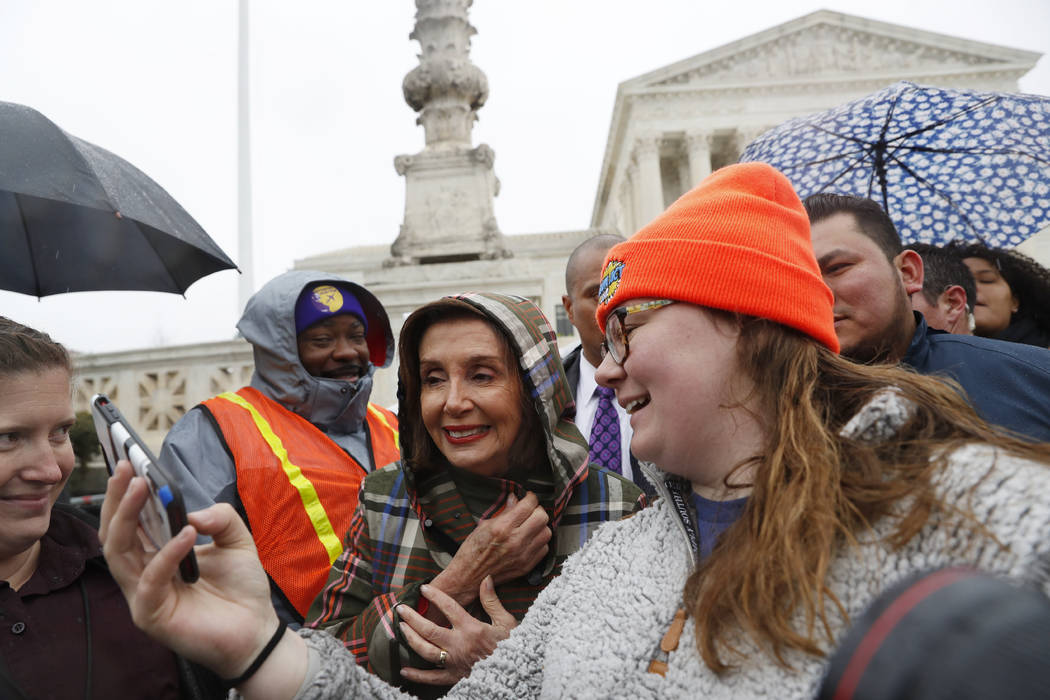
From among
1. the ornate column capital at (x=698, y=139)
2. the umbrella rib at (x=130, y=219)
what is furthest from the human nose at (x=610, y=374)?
the ornate column capital at (x=698, y=139)

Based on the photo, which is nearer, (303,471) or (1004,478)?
(1004,478)

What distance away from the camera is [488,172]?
40.6 feet

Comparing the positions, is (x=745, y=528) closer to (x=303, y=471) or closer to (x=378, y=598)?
(x=378, y=598)

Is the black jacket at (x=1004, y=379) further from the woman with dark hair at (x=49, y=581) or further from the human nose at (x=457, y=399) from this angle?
the woman with dark hair at (x=49, y=581)

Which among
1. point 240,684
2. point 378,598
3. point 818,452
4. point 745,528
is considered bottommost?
point 378,598

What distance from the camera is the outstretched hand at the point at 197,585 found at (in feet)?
4.21

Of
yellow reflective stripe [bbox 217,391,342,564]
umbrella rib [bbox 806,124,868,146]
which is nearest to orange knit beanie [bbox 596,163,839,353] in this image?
umbrella rib [bbox 806,124,868,146]

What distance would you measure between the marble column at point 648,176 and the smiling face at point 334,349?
36366 millimetres

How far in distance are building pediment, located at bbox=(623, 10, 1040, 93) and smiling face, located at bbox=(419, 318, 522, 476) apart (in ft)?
135

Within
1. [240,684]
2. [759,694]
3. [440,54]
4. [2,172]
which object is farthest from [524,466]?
[440,54]

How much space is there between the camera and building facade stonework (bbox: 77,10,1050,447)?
425 inches

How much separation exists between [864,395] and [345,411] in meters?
2.58

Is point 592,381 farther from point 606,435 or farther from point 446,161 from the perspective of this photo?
point 446,161

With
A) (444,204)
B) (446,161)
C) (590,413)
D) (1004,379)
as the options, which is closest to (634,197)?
(446,161)
